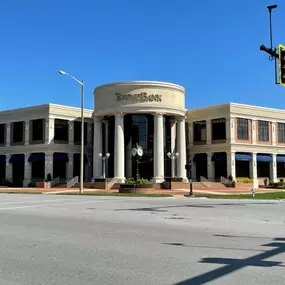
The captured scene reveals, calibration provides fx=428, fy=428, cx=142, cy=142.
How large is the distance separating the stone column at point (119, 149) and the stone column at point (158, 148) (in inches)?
151

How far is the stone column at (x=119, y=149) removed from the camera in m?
50.9

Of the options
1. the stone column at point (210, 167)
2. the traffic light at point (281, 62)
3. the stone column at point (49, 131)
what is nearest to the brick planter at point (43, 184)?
the stone column at point (49, 131)

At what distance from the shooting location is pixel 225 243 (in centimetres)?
1016

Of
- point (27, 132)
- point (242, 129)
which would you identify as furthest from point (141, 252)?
point (27, 132)

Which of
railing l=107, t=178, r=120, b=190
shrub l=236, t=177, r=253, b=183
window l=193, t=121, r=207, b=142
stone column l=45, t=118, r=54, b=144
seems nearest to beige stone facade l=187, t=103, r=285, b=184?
window l=193, t=121, r=207, b=142

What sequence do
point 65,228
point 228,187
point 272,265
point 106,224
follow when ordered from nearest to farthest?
point 272,265 → point 65,228 → point 106,224 → point 228,187

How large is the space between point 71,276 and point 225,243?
4.48 m

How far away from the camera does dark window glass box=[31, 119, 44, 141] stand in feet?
198

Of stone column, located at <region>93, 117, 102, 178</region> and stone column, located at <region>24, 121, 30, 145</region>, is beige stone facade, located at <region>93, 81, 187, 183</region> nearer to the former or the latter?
stone column, located at <region>93, 117, 102, 178</region>

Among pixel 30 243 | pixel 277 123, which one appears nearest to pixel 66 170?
pixel 277 123

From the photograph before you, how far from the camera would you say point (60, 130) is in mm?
60531

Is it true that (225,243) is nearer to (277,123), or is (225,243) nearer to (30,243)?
(30,243)

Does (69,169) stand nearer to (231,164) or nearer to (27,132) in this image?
(27,132)

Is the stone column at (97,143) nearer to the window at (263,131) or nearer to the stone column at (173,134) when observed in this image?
the stone column at (173,134)
